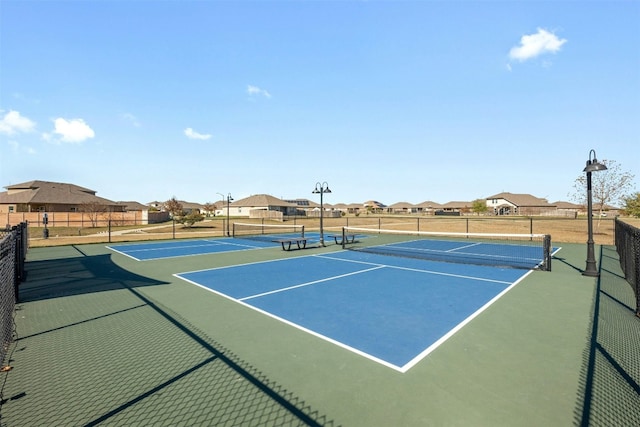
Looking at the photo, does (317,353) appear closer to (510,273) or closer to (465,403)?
(465,403)

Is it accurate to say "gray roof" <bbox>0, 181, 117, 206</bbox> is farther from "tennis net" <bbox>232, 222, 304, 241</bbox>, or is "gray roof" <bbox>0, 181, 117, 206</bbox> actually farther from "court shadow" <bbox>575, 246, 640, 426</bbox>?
"court shadow" <bbox>575, 246, 640, 426</bbox>

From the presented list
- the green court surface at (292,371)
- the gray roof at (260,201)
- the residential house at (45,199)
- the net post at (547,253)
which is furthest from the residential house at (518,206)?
the green court surface at (292,371)

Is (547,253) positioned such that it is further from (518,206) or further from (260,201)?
(518,206)

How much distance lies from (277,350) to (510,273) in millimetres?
10225

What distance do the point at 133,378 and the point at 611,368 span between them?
7.01 meters

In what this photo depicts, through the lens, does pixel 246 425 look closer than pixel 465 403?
Yes

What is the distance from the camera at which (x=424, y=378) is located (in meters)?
4.36

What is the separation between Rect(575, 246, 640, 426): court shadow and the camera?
11.8 ft

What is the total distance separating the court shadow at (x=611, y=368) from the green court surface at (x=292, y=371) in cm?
2

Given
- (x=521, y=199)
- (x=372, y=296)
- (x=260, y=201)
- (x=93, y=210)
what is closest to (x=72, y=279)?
(x=372, y=296)

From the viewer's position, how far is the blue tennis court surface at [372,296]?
18.9ft

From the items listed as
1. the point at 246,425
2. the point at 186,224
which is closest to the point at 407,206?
the point at 186,224

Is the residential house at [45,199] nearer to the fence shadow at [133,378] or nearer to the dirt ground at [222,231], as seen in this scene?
the dirt ground at [222,231]

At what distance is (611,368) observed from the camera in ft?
15.3
